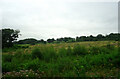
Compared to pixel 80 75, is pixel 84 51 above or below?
above

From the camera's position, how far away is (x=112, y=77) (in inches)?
146

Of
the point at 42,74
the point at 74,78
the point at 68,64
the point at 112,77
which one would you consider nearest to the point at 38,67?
the point at 42,74

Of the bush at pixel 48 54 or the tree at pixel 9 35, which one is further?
the tree at pixel 9 35

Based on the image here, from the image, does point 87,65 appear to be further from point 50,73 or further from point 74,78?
point 50,73

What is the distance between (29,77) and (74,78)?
1.72 meters

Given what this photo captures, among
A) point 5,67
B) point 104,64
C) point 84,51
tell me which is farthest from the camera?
point 84,51

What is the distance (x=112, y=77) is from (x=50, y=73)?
2.34m

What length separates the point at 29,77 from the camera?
3.90 metres

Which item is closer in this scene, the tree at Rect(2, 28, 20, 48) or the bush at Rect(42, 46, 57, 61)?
the bush at Rect(42, 46, 57, 61)

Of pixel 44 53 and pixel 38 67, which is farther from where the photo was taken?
pixel 44 53

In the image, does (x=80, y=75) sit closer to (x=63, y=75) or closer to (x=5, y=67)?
(x=63, y=75)

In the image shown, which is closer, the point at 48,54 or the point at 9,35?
the point at 48,54

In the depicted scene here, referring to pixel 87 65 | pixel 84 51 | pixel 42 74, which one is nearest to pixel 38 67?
pixel 42 74

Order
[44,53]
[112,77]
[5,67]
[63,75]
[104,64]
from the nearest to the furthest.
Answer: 1. [112,77]
2. [63,75]
3. [5,67]
4. [104,64]
5. [44,53]
